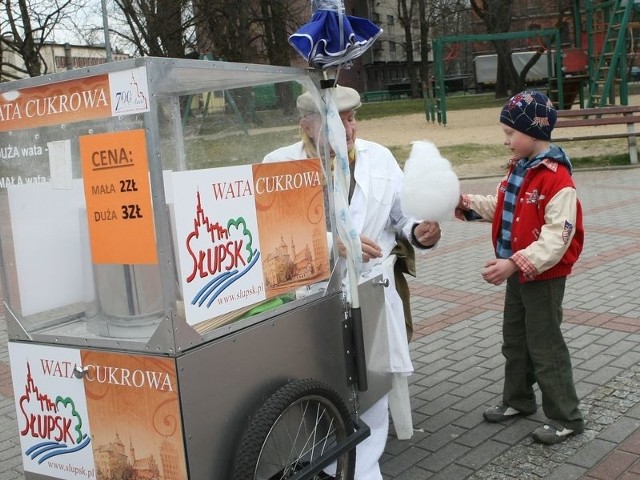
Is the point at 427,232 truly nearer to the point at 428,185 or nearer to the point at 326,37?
the point at 428,185

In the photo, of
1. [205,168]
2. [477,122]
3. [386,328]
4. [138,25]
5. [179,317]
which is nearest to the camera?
[179,317]

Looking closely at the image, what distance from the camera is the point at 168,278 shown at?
6.80 feet

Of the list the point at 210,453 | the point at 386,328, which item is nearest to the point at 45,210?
the point at 210,453

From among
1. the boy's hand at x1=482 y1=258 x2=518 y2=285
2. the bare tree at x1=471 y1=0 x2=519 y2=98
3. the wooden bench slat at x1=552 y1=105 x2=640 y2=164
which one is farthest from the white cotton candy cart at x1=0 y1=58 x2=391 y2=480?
the bare tree at x1=471 y1=0 x2=519 y2=98

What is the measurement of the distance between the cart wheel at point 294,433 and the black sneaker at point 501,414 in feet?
3.55

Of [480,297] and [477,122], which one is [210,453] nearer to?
[480,297]

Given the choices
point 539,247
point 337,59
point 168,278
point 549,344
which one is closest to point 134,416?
point 168,278

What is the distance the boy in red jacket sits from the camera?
9.92ft

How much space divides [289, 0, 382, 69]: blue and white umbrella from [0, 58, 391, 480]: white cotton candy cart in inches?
3.6

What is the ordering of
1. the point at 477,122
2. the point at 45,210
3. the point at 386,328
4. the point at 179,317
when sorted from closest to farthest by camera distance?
1. the point at 179,317
2. the point at 45,210
3. the point at 386,328
4. the point at 477,122

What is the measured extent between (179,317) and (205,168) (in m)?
0.47

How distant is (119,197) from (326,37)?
3.12 ft

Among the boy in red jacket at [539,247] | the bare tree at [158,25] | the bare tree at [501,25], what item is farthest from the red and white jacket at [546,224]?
the bare tree at [501,25]

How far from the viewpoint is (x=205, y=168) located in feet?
7.39
